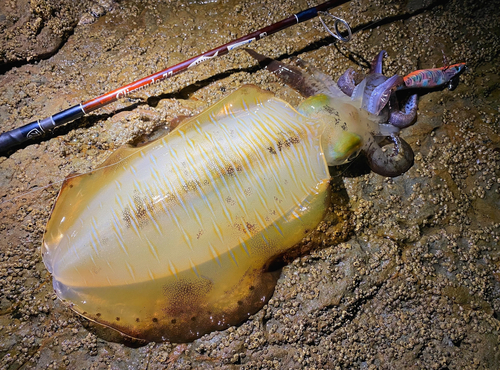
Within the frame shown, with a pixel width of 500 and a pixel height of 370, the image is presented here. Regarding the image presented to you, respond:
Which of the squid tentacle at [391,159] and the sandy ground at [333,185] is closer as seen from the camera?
the sandy ground at [333,185]

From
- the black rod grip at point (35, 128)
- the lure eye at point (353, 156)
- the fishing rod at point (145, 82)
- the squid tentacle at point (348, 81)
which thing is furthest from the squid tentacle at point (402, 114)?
the black rod grip at point (35, 128)

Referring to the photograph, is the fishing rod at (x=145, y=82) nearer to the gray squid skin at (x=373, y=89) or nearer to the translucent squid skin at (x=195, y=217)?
the gray squid skin at (x=373, y=89)

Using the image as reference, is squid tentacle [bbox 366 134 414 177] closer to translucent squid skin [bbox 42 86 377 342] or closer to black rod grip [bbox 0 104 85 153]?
translucent squid skin [bbox 42 86 377 342]

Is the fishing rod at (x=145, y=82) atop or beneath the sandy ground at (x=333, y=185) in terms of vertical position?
atop

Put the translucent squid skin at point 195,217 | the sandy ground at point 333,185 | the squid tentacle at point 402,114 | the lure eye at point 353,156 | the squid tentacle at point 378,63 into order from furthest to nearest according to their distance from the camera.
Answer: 1. the squid tentacle at point 378,63
2. the squid tentacle at point 402,114
3. the lure eye at point 353,156
4. the sandy ground at point 333,185
5. the translucent squid skin at point 195,217

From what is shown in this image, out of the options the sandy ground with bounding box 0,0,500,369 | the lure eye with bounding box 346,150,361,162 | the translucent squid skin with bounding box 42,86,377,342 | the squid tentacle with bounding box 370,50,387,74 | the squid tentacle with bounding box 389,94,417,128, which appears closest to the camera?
the translucent squid skin with bounding box 42,86,377,342

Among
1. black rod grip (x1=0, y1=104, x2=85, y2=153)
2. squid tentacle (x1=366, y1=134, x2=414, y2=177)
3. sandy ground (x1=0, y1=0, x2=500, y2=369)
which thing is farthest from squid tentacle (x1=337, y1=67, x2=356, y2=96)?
black rod grip (x1=0, y1=104, x2=85, y2=153)

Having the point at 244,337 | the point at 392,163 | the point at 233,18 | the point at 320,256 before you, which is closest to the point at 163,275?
the point at 244,337

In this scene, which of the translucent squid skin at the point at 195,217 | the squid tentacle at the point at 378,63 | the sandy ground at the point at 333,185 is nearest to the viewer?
the translucent squid skin at the point at 195,217

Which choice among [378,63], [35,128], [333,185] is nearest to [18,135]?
[35,128]
